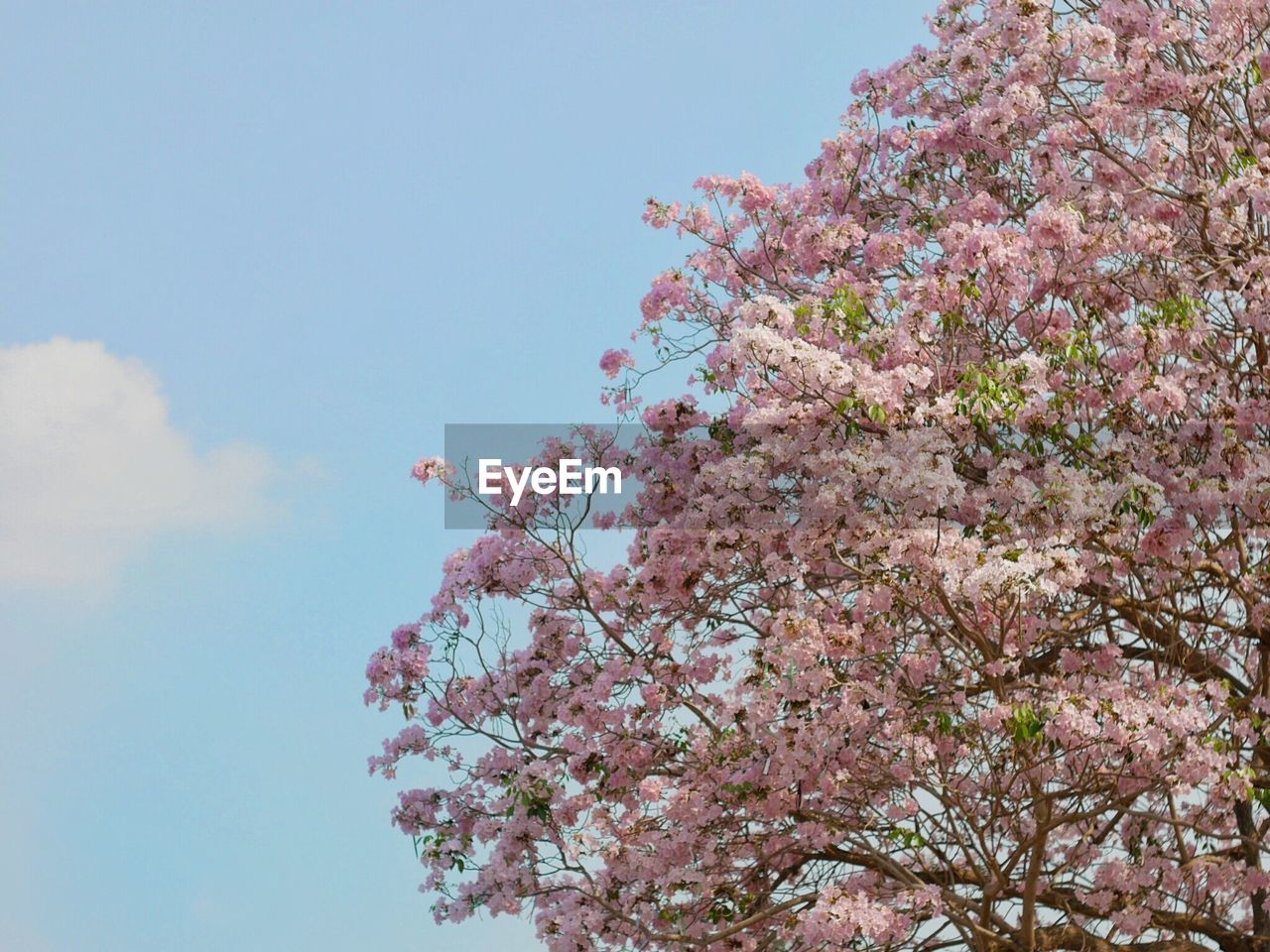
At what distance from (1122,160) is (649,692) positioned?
3.87 m

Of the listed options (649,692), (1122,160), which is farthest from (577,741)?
(1122,160)

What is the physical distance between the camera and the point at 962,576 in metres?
6.49

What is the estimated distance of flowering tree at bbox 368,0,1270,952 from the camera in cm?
685

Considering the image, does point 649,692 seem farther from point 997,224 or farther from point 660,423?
point 997,224

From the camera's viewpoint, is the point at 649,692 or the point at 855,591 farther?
the point at 649,692

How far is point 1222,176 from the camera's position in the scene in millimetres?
7926

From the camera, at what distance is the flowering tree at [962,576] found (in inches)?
270
